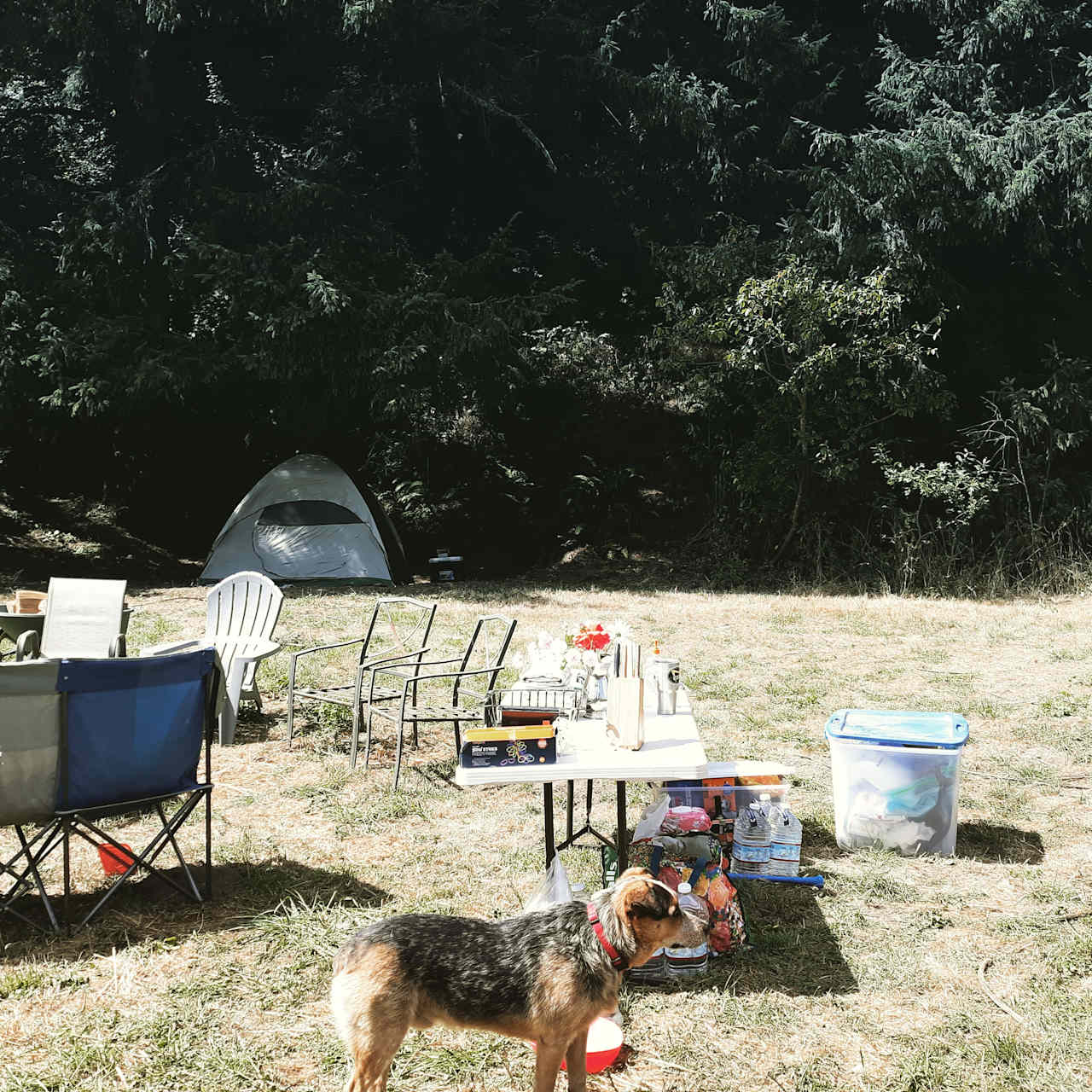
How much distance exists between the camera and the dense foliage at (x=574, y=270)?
439 inches

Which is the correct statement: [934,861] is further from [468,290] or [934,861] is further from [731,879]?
[468,290]

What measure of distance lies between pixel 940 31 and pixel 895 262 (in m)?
3.49

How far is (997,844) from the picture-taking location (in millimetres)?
4066

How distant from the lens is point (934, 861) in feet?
12.6

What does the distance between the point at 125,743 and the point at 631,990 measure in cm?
163

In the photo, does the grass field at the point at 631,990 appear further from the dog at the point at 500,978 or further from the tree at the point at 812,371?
the tree at the point at 812,371

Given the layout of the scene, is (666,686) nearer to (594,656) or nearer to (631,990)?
(594,656)

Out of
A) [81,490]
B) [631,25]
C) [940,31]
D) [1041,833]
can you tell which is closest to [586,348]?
[631,25]

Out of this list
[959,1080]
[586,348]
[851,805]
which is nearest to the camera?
[959,1080]

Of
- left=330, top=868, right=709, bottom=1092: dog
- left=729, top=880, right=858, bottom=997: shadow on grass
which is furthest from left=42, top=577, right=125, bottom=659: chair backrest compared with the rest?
left=330, top=868, right=709, bottom=1092: dog

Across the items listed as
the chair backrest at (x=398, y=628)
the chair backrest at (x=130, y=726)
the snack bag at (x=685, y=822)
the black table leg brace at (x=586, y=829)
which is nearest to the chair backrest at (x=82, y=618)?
the chair backrest at (x=398, y=628)

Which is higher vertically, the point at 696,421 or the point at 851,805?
the point at 696,421

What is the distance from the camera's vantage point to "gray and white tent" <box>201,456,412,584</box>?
11.2m

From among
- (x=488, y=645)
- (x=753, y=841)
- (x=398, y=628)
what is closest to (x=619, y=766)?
(x=753, y=841)
